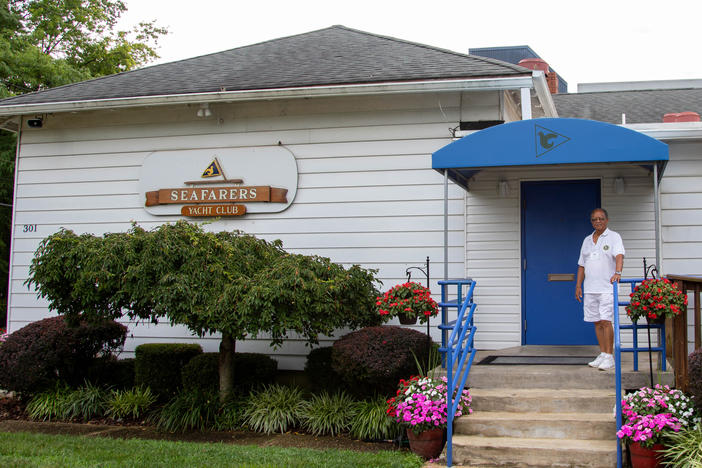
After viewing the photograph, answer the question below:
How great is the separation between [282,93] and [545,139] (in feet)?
11.5

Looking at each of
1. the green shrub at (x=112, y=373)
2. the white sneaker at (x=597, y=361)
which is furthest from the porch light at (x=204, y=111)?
the white sneaker at (x=597, y=361)

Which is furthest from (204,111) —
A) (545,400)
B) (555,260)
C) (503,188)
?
(545,400)

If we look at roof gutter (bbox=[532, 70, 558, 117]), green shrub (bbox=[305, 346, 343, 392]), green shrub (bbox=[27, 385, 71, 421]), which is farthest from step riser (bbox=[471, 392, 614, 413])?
green shrub (bbox=[27, 385, 71, 421])

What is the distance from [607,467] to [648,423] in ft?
1.61

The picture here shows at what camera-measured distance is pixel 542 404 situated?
6.15 m

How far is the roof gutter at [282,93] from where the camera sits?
7.97m

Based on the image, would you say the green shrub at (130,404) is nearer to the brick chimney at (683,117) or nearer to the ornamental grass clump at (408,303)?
the ornamental grass clump at (408,303)

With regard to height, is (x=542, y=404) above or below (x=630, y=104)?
below

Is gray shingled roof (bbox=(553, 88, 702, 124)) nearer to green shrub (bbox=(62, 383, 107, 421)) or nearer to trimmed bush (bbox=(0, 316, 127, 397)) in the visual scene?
trimmed bush (bbox=(0, 316, 127, 397))

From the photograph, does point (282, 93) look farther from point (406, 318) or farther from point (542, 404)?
point (542, 404)

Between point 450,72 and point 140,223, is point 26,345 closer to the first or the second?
point 140,223

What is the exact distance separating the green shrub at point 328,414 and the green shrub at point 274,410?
122 millimetres

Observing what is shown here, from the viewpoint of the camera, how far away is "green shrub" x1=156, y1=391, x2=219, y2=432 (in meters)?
7.49

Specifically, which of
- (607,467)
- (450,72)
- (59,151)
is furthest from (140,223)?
(607,467)
